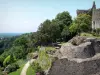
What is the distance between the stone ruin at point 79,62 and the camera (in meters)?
18.9

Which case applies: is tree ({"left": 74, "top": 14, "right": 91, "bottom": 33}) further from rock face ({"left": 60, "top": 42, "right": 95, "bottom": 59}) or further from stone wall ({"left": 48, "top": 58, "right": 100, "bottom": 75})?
stone wall ({"left": 48, "top": 58, "right": 100, "bottom": 75})

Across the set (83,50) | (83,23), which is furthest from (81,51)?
(83,23)

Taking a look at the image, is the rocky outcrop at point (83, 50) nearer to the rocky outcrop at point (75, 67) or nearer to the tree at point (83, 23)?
the rocky outcrop at point (75, 67)

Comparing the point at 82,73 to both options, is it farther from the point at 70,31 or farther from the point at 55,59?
the point at 70,31

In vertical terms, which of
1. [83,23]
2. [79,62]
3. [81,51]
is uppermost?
[83,23]

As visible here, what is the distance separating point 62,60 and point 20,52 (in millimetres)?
39485

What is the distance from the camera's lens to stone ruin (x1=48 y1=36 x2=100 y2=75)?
1892 cm

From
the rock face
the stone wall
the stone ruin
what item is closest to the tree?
the stone ruin

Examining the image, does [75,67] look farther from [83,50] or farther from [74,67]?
[83,50]

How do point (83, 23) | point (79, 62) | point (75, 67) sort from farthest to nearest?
point (83, 23) < point (75, 67) < point (79, 62)

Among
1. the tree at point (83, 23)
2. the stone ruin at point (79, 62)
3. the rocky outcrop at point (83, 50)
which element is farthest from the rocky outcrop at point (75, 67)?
the tree at point (83, 23)

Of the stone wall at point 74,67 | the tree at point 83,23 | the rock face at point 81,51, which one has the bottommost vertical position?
the stone wall at point 74,67

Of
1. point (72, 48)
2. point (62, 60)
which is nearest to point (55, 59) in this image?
point (62, 60)

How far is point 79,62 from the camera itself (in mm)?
19359
